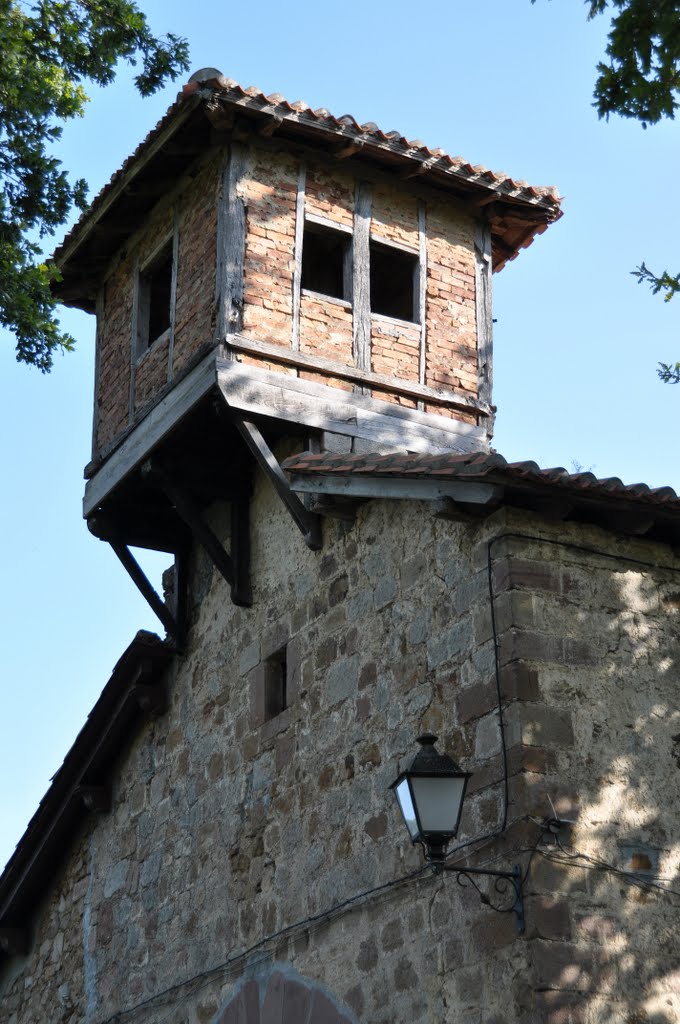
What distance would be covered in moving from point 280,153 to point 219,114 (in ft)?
2.19

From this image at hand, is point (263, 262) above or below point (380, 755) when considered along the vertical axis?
above

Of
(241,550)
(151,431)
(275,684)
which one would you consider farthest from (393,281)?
(275,684)

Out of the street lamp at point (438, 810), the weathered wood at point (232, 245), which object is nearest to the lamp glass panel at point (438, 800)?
the street lamp at point (438, 810)

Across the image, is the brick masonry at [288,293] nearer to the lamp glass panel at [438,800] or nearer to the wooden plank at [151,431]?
the wooden plank at [151,431]

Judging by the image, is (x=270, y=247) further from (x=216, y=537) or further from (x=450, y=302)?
(x=216, y=537)

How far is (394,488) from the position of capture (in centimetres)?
877

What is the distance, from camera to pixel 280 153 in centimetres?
1141

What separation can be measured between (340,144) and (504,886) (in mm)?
6451

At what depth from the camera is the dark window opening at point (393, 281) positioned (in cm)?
1183

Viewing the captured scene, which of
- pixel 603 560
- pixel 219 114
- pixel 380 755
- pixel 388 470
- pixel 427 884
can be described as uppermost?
pixel 219 114

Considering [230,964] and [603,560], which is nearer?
[603,560]

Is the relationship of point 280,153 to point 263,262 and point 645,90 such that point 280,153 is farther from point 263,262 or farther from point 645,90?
point 645,90

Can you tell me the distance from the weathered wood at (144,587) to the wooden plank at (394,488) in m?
2.44

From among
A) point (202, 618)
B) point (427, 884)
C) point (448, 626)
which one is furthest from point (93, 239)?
point (427, 884)
